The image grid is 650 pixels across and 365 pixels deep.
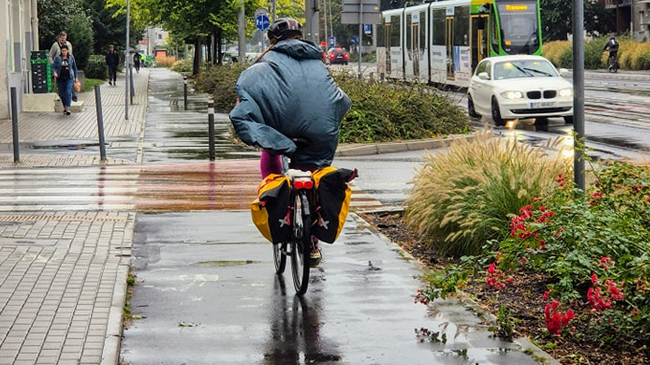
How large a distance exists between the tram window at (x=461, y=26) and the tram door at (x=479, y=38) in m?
0.59

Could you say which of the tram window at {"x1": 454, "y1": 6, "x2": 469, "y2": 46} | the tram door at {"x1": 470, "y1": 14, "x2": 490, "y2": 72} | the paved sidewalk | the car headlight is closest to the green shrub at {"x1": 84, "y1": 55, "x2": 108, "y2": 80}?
the tram window at {"x1": 454, "y1": 6, "x2": 469, "y2": 46}

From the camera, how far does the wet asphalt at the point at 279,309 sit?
6688 mm

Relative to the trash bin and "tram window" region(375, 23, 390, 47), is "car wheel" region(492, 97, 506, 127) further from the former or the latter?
"tram window" region(375, 23, 390, 47)

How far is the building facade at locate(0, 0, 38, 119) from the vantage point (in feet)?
92.2

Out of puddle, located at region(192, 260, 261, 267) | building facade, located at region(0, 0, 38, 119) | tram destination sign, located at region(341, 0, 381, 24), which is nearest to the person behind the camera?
puddle, located at region(192, 260, 261, 267)

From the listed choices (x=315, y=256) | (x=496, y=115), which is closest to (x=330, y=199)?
(x=315, y=256)

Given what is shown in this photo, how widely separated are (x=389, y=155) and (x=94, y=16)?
179 ft

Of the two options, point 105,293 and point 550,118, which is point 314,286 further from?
point 550,118

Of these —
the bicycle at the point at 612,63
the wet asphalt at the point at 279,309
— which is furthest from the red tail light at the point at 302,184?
the bicycle at the point at 612,63

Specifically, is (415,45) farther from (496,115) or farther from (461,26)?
(496,115)

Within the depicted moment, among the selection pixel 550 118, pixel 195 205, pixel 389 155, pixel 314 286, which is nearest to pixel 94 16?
pixel 550 118

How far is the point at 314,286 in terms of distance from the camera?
343 inches

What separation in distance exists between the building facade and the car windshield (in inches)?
431

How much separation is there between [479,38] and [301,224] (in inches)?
1241
